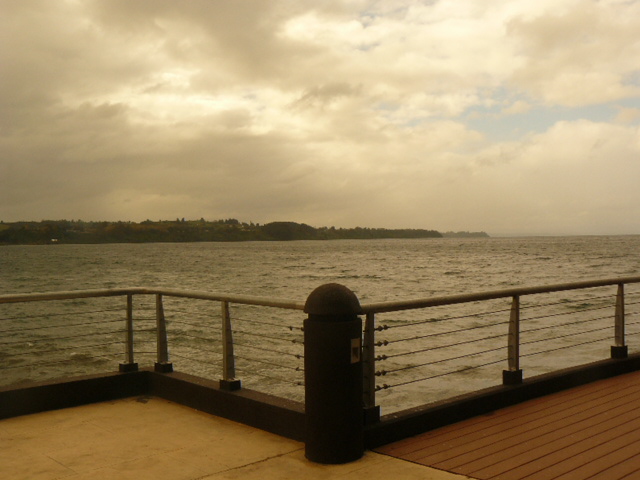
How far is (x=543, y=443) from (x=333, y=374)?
170cm

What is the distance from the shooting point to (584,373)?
6840 millimetres

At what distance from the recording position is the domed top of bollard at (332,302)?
4438mm

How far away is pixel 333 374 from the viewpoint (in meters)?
4.43

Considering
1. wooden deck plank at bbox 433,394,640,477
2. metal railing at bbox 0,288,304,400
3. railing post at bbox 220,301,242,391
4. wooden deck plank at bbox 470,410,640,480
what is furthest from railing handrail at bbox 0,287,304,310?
wooden deck plank at bbox 470,410,640,480

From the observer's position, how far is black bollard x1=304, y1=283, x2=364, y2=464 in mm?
4426

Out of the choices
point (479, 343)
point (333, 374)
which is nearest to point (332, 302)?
point (333, 374)

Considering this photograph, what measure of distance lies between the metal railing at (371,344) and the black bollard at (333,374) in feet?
0.82

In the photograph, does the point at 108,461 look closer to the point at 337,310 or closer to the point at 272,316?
the point at 337,310

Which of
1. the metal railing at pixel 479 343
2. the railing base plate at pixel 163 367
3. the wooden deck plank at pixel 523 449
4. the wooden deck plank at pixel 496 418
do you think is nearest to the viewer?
the wooden deck plank at pixel 523 449

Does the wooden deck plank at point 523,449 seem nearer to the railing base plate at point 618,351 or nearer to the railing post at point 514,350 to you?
the railing post at point 514,350

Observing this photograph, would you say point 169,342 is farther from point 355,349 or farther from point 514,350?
point 355,349

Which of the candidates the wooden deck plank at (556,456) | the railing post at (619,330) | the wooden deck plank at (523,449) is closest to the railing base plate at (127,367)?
the wooden deck plank at (523,449)

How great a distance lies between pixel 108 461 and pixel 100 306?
4177 centimetres

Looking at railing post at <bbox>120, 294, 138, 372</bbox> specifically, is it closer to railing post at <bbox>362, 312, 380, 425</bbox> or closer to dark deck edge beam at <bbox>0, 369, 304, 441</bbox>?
dark deck edge beam at <bbox>0, 369, 304, 441</bbox>
